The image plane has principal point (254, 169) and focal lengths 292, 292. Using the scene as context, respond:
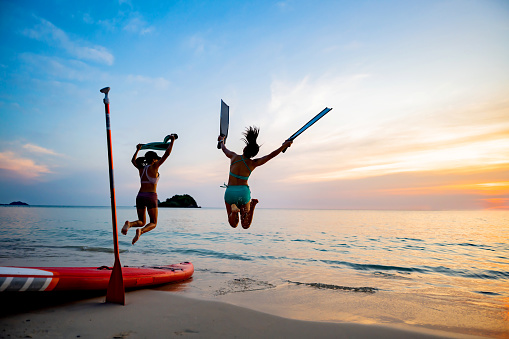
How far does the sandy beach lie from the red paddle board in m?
0.44

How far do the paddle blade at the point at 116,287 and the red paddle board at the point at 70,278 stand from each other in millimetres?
825

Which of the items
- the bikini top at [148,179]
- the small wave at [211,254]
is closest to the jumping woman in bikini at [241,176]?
the bikini top at [148,179]

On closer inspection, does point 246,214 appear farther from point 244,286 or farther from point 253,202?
point 244,286

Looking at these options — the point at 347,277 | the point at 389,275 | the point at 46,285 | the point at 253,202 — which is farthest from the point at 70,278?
the point at 389,275

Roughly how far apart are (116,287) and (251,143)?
15.3 ft

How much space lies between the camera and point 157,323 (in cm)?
579

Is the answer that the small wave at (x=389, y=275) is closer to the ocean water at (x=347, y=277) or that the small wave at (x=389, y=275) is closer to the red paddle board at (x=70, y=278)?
the ocean water at (x=347, y=277)

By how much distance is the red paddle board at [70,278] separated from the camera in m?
5.98

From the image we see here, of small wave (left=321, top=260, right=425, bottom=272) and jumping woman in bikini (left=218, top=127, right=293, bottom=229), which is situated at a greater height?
jumping woman in bikini (left=218, top=127, right=293, bottom=229)

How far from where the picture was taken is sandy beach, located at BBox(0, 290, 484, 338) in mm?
5277

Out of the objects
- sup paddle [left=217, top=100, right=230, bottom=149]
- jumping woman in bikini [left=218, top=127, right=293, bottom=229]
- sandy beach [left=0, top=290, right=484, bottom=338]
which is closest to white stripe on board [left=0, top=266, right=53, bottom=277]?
sandy beach [left=0, top=290, right=484, bottom=338]

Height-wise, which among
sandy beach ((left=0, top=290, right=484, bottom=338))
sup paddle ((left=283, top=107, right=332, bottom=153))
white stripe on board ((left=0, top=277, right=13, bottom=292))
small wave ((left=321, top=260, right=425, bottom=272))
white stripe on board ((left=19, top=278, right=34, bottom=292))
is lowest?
small wave ((left=321, top=260, right=425, bottom=272))

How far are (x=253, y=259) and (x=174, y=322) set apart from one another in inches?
422

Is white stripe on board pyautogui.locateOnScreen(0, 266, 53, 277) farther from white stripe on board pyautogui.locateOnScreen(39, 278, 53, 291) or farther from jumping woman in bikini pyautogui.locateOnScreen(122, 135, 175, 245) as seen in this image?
jumping woman in bikini pyautogui.locateOnScreen(122, 135, 175, 245)
